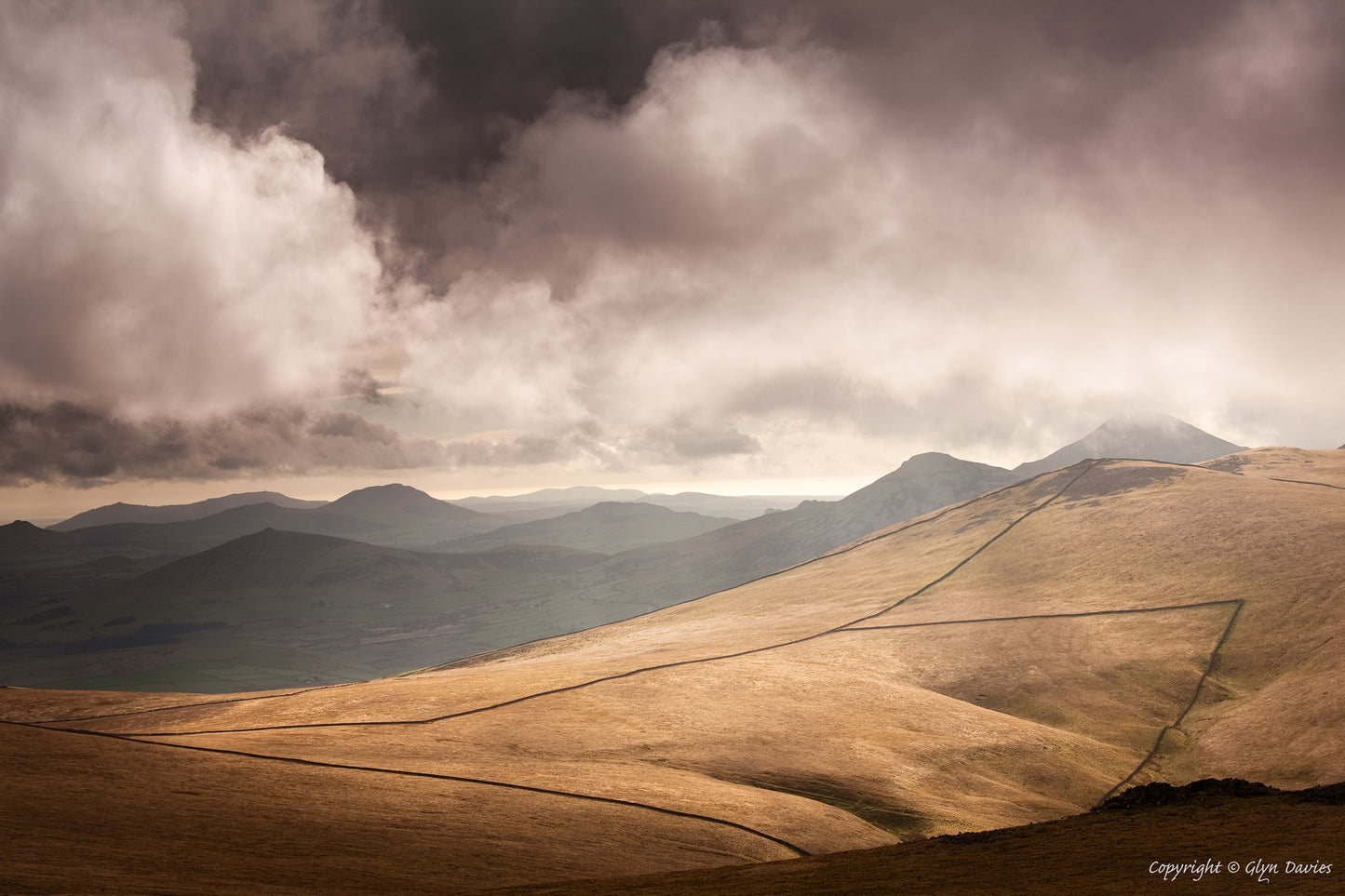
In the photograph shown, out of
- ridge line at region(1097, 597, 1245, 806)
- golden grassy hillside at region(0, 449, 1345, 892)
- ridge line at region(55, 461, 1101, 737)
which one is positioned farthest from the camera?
ridge line at region(55, 461, 1101, 737)

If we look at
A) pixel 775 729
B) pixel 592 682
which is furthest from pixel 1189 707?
pixel 592 682

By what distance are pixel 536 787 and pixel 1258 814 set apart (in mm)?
40458

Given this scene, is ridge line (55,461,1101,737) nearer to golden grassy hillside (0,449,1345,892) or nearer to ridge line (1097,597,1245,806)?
golden grassy hillside (0,449,1345,892)

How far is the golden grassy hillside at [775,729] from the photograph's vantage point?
1566 inches

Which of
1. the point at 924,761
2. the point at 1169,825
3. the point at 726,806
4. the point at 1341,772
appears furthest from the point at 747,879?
the point at 1341,772

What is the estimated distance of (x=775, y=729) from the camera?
73375 millimetres

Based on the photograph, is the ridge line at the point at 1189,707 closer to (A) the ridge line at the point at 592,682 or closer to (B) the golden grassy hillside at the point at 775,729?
(B) the golden grassy hillside at the point at 775,729

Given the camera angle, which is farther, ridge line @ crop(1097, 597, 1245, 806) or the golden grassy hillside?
ridge line @ crop(1097, 597, 1245, 806)

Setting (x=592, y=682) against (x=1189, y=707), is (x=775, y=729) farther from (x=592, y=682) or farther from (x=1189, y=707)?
(x=1189, y=707)

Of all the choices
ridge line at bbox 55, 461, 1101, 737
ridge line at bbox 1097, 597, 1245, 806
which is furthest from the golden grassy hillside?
ridge line at bbox 55, 461, 1101, 737

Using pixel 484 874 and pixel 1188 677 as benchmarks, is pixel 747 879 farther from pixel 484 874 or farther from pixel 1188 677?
pixel 1188 677

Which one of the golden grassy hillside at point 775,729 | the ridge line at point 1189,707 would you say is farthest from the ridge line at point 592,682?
the ridge line at point 1189,707

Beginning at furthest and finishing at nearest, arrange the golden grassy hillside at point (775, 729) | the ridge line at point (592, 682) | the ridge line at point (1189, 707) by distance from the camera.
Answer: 1. the ridge line at point (592, 682)
2. the ridge line at point (1189, 707)
3. the golden grassy hillside at point (775, 729)

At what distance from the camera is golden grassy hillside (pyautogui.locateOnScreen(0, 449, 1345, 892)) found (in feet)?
131
